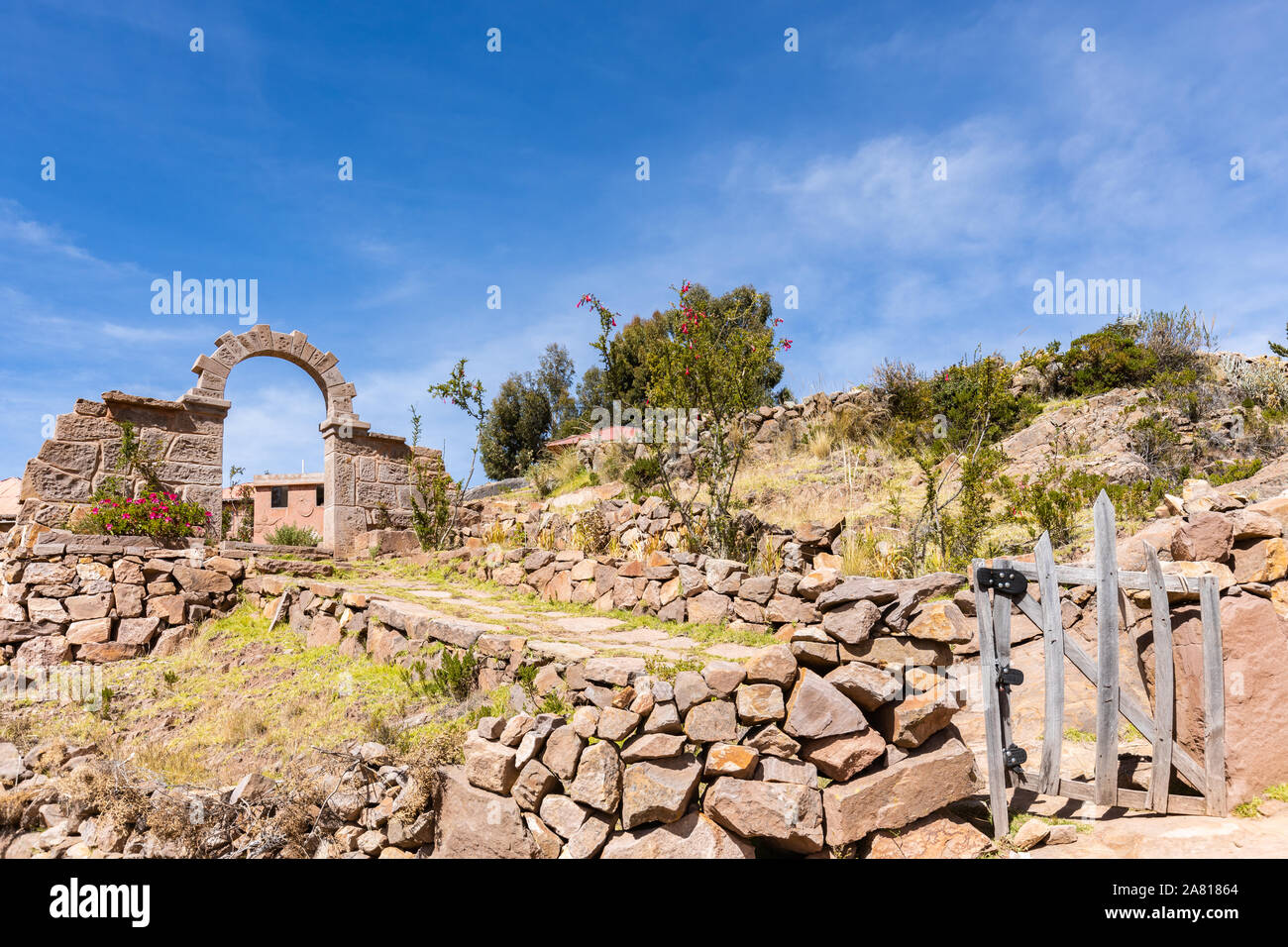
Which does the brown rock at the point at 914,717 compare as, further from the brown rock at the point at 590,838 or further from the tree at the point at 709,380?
the tree at the point at 709,380

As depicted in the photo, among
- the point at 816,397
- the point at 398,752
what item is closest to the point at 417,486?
the point at 398,752

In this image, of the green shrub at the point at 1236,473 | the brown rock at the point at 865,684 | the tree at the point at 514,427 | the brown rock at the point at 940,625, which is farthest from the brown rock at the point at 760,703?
the tree at the point at 514,427

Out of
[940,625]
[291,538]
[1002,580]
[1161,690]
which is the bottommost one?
[1161,690]

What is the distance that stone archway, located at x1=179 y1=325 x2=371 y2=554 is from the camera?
1048cm

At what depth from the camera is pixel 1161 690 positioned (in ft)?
13.7

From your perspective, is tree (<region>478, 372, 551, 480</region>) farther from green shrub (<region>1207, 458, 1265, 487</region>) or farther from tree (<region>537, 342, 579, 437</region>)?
green shrub (<region>1207, 458, 1265, 487</region>)

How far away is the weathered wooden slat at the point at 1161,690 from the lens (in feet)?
13.5

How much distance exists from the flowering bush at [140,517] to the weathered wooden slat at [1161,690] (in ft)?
32.4

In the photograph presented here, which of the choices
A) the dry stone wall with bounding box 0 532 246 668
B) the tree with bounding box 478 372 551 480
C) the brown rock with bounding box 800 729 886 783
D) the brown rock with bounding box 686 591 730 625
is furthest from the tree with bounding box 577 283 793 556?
the tree with bounding box 478 372 551 480

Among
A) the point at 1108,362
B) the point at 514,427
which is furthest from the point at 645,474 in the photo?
the point at 514,427

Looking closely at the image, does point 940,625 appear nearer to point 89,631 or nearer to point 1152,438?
point 89,631

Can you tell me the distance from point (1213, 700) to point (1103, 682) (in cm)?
57
